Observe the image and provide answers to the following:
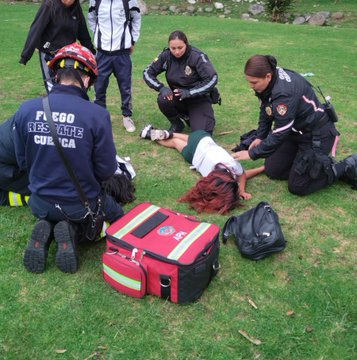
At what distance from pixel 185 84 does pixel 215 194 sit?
203cm

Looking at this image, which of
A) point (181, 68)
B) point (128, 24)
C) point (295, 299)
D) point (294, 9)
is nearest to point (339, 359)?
point (295, 299)

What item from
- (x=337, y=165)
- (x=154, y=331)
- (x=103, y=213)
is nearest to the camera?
(x=154, y=331)

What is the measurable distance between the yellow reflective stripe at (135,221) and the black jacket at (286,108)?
4.80ft

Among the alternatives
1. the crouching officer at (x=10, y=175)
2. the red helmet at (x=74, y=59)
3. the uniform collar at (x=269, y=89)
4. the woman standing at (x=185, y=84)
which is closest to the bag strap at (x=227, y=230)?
the uniform collar at (x=269, y=89)

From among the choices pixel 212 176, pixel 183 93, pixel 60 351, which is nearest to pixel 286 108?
pixel 212 176

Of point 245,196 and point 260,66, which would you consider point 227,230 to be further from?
point 260,66

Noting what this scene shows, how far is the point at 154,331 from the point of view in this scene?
279 cm

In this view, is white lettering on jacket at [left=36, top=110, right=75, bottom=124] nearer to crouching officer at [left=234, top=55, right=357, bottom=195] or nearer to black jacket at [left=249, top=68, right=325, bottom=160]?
crouching officer at [left=234, top=55, right=357, bottom=195]

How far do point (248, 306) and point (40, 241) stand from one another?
5.28ft

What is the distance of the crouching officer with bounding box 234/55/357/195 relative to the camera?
13.2 ft

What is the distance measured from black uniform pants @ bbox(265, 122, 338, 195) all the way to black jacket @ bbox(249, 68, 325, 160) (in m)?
0.16

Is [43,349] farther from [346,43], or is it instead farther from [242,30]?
[242,30]

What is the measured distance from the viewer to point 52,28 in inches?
206

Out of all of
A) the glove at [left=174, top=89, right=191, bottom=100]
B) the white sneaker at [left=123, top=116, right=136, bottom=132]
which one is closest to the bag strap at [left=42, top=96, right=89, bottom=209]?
the glove at [left=174, top=89, right=191, bottom=100]
